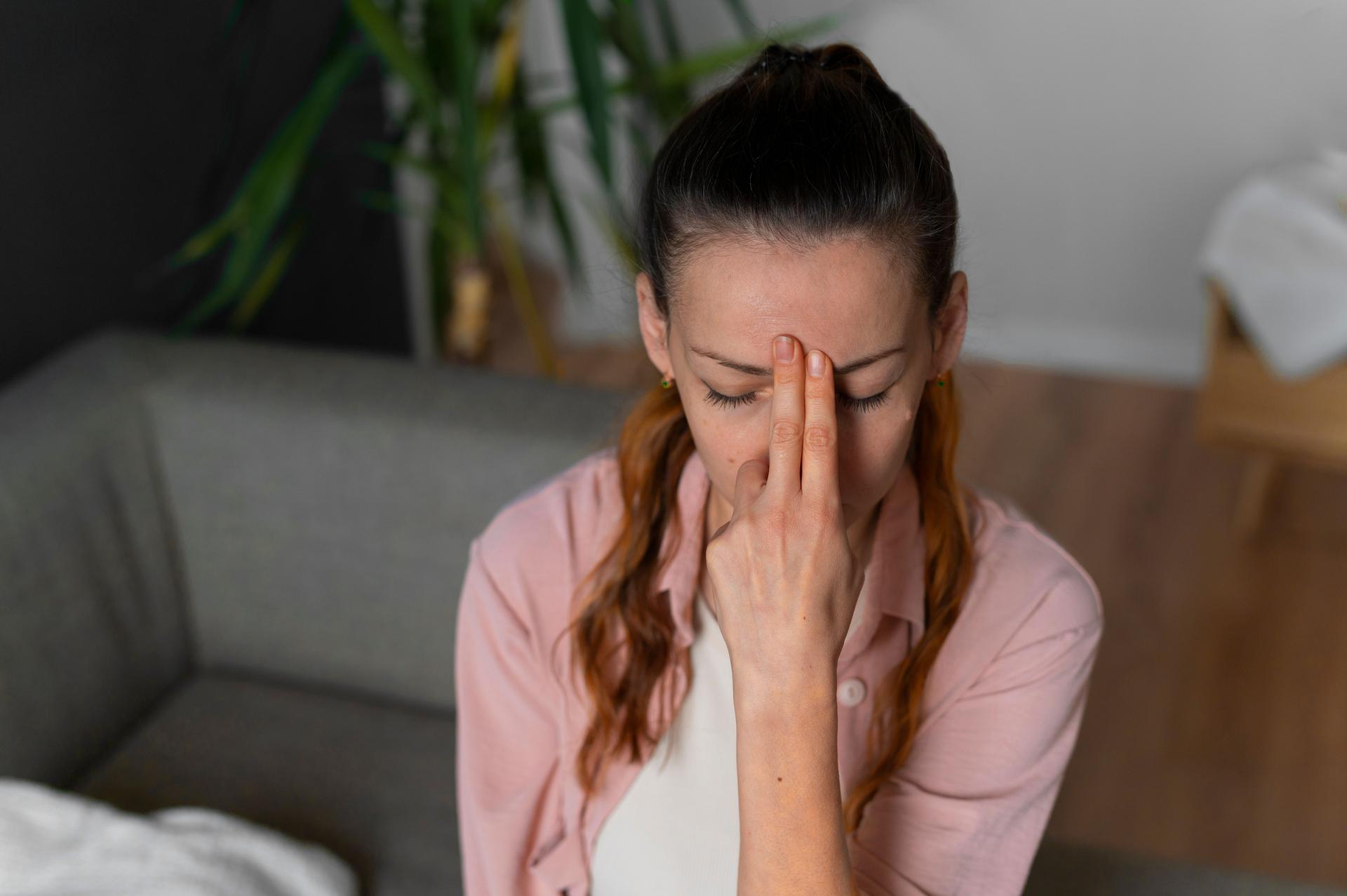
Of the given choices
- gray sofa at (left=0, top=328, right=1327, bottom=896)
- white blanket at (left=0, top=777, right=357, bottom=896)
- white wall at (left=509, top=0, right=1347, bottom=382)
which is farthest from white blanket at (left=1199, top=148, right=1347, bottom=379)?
white blanket at (left=0, top=777, right=357, bottom=896)

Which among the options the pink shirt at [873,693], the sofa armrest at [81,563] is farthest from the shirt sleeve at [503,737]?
the sofa armrest at [81,563]

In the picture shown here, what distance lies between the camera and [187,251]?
2.02 metres

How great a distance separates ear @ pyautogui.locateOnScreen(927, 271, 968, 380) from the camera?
1.03 meters

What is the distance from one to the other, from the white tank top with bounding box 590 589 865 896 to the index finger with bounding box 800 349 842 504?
0.76 ft

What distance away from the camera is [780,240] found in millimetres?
927

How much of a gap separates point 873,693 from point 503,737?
1.17 feet

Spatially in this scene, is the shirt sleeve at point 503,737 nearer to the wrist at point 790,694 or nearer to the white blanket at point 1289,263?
the wrist at point 790,694

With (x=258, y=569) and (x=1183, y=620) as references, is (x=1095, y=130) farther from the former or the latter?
(x=258, y=569)

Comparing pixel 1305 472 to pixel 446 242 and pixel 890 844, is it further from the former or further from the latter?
pixel 890 844

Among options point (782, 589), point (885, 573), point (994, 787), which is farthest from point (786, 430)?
point (994, 787)

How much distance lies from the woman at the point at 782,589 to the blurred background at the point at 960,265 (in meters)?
0.22

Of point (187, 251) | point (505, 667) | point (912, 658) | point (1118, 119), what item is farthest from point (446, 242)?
point (1118, 119)

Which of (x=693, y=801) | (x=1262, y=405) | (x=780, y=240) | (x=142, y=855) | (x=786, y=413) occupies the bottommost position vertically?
(x=1262, y=405)

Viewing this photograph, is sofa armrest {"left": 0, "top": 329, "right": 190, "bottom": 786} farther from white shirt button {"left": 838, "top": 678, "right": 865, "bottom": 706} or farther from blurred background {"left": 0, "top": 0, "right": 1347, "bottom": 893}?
white shirt button {"left": 838, "top": 678, "right": 865, "bottom": 706}
